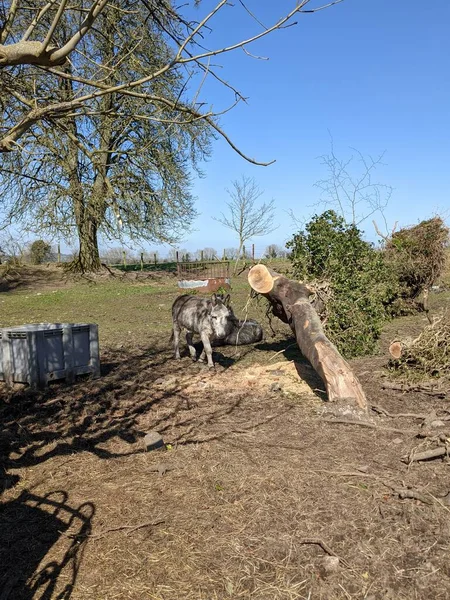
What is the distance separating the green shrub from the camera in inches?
366

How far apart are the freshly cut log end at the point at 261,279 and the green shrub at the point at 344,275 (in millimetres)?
1086

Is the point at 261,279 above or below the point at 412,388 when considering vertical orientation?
above

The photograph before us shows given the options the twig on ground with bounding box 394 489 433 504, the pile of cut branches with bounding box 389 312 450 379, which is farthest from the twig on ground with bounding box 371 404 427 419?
the twig on ground with bounding box 394 489 433 504

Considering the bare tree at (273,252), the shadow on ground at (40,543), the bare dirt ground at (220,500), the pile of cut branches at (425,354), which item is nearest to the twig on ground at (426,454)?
the bare dirt ground at (220,500)

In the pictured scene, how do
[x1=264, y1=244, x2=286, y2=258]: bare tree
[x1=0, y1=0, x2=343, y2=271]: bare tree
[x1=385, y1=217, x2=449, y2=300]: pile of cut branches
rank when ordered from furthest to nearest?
[x1=264, y1=244, x2=286, y2=258]: bare tree < [x1=385, y1=217, x2=449, y2=300]: pile of cut branches < [x1=0, y1=0, x2=343, y2=271]: bare tree

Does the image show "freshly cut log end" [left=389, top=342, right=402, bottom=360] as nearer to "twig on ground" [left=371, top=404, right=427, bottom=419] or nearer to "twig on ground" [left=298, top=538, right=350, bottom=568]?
"twig on ground" [left=371, top=404, right=427, bottom=419]

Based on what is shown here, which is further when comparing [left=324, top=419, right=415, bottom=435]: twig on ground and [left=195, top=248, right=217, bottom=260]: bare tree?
[left=195, top=248, right=217, bottom=260]: bare tree

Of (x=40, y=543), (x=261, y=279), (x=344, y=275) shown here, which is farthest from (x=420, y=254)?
(x=40, y=543)

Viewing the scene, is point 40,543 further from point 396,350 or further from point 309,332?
point 396,350

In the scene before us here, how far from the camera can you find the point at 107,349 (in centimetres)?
1074

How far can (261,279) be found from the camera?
8.85m

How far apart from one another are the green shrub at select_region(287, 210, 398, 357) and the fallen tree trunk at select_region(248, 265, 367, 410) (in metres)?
0.80

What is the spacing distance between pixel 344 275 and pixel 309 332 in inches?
87.2

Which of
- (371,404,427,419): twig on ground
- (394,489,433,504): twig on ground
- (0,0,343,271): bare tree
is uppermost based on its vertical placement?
(0,0,343,271): bare tree
